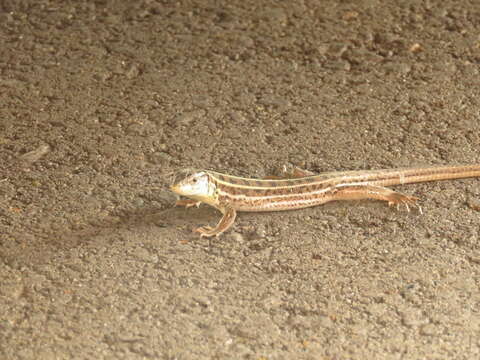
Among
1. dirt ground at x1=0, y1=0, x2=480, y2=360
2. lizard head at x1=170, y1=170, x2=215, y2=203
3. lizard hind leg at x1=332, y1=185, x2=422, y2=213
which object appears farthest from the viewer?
lizard hind leg at x1=332, y1=185, x2=422, y2=213

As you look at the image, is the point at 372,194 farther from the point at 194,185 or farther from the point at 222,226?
the point at 194,185

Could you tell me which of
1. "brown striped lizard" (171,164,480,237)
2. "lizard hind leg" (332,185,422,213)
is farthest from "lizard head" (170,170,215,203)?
"lizard hind leg" (332,185,422,213)

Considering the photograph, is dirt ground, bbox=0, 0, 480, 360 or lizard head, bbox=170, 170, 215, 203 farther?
lizard head, bbox=170, 170, 215, 203

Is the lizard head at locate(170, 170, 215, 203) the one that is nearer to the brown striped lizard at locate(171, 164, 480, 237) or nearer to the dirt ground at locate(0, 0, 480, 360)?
the brown striped lizard at locate(171, 164, 480, 237)

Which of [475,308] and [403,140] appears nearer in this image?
[475,308]

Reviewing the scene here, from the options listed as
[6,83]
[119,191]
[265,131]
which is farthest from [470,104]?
[6,83]

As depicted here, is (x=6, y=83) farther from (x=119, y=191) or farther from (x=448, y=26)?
(x=448, y=26)

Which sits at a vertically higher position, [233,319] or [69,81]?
[69,81]

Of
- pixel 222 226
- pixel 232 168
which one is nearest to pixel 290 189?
pixel 222 226
